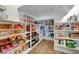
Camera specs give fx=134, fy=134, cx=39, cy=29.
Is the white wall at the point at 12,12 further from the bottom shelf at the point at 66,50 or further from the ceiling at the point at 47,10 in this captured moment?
the bottom shelf at the point at 66,50

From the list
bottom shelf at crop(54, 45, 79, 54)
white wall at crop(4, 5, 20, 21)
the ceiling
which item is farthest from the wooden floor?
white wall at crop(4, 5, 20, 21)

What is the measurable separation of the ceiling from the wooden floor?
0.45 m

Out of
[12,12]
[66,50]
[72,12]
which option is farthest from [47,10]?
[66,50]

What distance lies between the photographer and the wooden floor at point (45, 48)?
232cm

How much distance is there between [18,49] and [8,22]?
0.51 meters

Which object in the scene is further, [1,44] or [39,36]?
[39,36]


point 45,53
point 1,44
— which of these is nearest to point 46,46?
point 45,53

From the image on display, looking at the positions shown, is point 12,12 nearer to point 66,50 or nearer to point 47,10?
point 47,10

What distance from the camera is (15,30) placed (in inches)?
89.8

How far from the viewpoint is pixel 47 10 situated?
2.31 meters

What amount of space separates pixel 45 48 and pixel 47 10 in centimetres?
66

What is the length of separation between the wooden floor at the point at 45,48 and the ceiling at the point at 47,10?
45cm

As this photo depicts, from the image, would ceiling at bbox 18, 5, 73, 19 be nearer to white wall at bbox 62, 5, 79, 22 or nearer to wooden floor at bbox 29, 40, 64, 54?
white wall at bbox 62, 5, 79, 22
